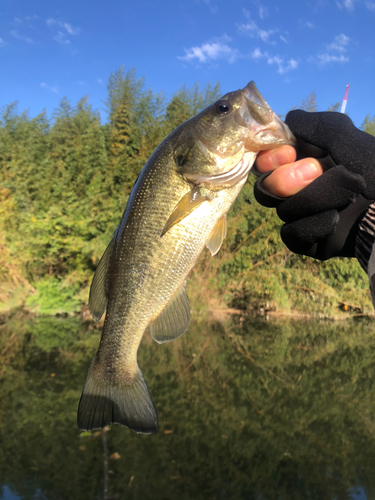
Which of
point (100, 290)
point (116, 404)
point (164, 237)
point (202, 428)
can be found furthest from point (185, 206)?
point (202, 428)

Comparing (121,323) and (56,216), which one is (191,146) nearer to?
(121,323)

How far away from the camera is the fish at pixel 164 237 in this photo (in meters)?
1.51

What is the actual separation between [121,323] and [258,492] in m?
3.03

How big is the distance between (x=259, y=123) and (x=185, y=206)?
466 mm

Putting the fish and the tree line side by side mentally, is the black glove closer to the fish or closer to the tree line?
the fish

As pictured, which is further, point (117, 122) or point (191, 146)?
point (117, 122)

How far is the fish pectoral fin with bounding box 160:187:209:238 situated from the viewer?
58.4 inches

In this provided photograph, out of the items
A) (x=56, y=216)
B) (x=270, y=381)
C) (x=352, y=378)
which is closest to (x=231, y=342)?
(x=270, y=381)

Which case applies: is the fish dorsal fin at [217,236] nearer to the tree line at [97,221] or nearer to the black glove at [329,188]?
the black glove at [329,188]

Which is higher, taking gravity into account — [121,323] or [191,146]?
[191,146]

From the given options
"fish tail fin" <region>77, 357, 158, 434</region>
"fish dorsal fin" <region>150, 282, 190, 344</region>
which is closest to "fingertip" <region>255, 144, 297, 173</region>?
"fish dorsal fin" <region>150, 282, 190, 344</region>

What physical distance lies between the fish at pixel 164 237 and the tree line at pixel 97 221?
362 inches

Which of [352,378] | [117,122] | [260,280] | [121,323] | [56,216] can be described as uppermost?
[117,122]

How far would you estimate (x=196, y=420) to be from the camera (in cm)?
487
